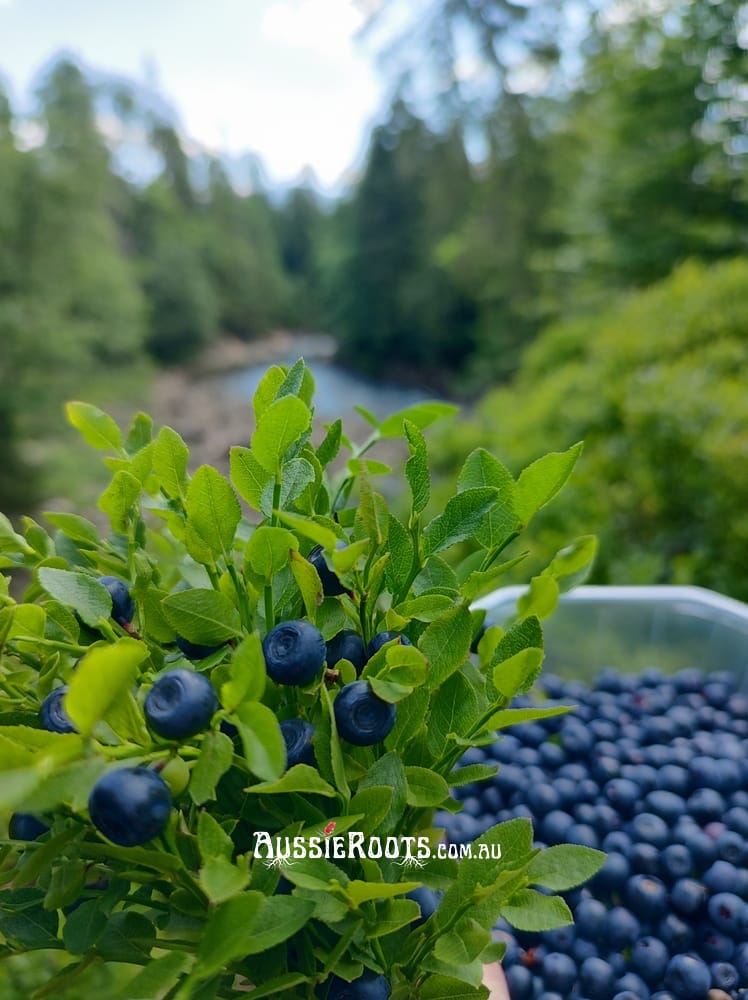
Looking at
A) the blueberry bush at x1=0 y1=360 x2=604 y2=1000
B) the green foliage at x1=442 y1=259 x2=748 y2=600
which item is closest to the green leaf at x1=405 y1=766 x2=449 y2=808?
the blueberry bush at x1=0 y1=360 x2=604 y2=1000

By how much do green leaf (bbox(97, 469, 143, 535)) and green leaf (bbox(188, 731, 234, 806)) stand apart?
0.16 meters

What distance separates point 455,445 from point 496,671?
355cm

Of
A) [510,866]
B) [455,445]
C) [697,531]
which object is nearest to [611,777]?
[510,866]

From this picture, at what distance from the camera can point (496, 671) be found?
13.8 inches

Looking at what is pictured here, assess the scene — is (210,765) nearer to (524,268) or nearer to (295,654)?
(295,654)

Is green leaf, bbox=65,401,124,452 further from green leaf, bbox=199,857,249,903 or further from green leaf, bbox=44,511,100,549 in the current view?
green leaf, bbox=199,857,249,903

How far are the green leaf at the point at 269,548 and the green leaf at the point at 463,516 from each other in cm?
8

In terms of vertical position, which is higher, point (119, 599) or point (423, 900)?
point (119, 599)

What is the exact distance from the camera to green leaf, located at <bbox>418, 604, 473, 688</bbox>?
0.37 metres

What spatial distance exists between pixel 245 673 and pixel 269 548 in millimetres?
84

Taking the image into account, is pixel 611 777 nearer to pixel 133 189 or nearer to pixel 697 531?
pixel 697 531

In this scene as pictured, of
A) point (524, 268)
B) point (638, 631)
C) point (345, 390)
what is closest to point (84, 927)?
point (638, 631)

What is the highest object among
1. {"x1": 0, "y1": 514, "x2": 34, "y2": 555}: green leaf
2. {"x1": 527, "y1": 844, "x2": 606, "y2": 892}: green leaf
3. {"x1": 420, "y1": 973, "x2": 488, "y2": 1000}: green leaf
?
{"x1": 0, "y1": 514, "x2": 34, "y2": 555}: green leaf

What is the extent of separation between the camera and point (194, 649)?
38 cm
